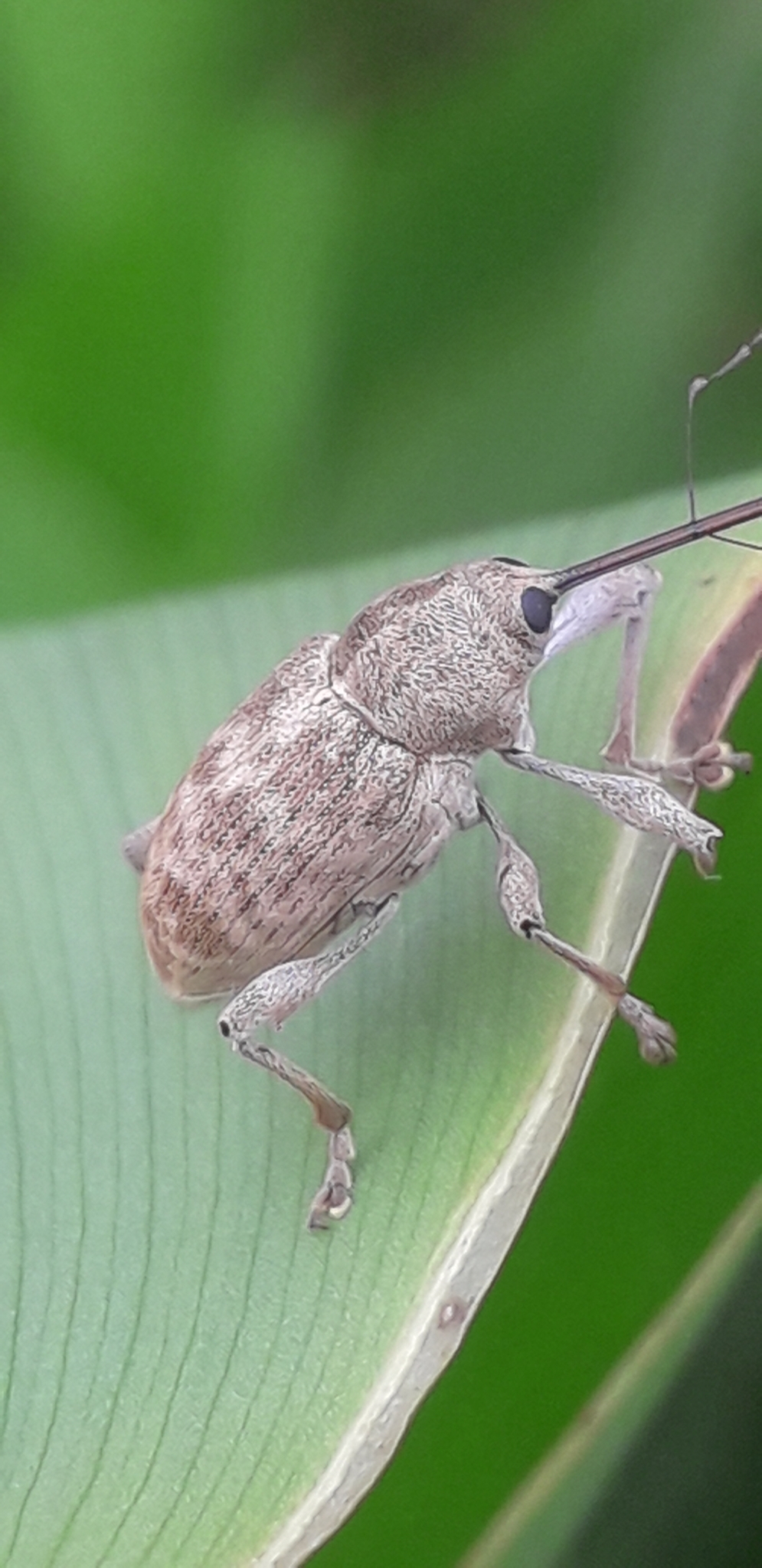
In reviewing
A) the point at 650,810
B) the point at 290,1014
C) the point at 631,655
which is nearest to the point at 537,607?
the point at 631,655

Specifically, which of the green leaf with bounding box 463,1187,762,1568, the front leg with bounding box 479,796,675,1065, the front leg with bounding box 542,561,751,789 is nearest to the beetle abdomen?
the front leg with bounding box 479,796,675,1065

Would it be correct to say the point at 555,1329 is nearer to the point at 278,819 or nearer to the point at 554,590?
the point at 278,819

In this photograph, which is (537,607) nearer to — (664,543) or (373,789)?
(664,543)

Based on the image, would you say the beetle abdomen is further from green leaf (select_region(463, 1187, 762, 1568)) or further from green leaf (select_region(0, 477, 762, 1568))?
green leaf (select_region(463, 1187, 762, 1568))

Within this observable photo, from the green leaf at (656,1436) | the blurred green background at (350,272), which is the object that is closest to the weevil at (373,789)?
the green leaf at (656,1436)

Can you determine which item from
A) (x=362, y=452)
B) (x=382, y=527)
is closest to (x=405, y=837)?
(x=382, y=527)

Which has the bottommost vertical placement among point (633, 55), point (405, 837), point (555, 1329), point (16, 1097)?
point (555, 1329)
